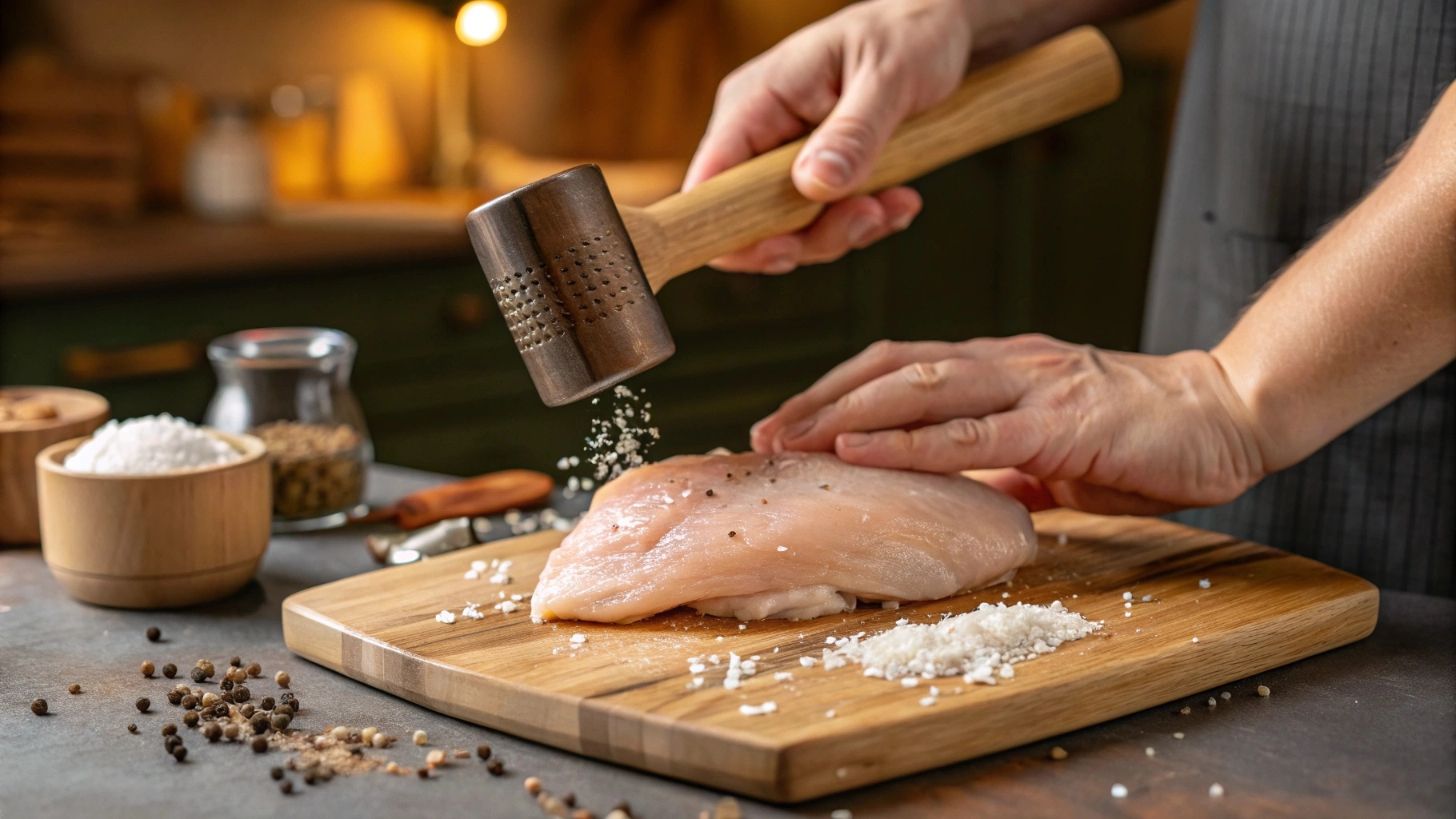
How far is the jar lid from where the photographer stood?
1.56 meters

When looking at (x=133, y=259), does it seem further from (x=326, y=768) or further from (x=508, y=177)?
(x=326, y=768)

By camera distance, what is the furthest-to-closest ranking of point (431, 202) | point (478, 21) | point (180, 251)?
point (478, 21) → point (431, 202) → point (180, 251)

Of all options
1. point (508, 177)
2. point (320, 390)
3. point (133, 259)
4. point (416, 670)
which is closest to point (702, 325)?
point (508, 177)

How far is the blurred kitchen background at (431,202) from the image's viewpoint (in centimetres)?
273

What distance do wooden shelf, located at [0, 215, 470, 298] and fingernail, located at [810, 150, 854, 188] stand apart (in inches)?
→ 66.6

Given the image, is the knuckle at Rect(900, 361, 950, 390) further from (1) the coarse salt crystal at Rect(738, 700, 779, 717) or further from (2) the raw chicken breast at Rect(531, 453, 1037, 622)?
(1) the coarse salt crystal at Rect(738, 700, 779, 717)

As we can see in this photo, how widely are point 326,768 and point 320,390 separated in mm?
721

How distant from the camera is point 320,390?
5.19 feet

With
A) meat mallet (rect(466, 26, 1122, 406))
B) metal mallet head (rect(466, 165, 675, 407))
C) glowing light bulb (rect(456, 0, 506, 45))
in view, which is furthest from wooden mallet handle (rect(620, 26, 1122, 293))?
glowing light bulb (rect(456, 0, 506, 45))

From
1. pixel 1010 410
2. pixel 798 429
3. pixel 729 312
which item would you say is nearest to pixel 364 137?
pixel 729 312

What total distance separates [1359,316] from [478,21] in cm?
281

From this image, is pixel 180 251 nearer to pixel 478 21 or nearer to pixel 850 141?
pixel 478 21

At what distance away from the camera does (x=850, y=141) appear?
55.4 inches

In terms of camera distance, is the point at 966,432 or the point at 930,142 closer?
the point at 966,432
